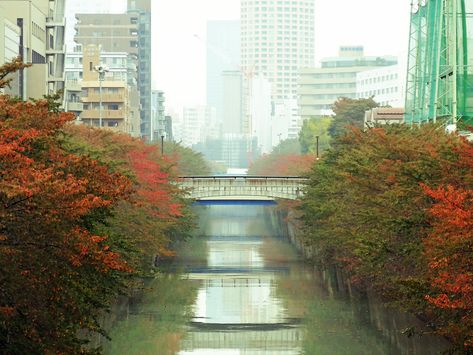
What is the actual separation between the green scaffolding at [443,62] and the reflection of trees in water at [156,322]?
19359 mm

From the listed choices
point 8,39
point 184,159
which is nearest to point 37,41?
point 8,39

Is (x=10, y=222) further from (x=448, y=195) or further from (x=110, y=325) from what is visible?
(x=110, y=325)

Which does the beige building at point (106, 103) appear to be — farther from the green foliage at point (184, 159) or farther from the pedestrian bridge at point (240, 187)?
the pedestrian bridge at point (240, 187)

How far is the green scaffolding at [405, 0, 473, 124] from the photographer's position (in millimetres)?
80312

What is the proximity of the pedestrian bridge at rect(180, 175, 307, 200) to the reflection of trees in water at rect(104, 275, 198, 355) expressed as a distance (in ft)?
113

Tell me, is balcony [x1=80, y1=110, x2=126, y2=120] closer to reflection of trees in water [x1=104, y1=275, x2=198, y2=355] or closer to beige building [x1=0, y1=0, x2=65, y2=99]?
beige building [x1=0, y1=0, x2=65, y2=99]

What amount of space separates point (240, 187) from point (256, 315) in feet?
161

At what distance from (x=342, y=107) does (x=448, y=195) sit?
127 m


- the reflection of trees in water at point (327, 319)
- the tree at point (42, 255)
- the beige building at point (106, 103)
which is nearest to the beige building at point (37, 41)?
the reflection of trees in water at point (327, 319)

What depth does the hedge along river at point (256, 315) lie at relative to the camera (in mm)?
50031

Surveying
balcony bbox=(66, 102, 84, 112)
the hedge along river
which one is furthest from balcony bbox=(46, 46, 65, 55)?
the hedge along river

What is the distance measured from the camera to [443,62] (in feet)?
301

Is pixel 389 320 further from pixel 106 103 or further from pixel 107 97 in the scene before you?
pixel 106 103

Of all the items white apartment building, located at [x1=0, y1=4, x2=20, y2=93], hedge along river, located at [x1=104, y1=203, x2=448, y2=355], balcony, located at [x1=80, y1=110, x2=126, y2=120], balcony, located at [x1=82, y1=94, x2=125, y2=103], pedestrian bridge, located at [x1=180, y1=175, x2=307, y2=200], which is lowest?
hedge along river, located at [x1=104, y1=203, x2=448, y2=355]
